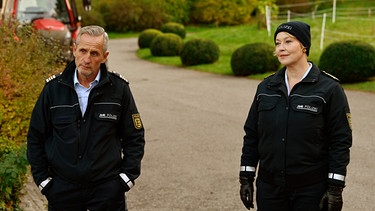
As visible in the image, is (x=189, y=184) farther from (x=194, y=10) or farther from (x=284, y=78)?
(x=194, y=10)

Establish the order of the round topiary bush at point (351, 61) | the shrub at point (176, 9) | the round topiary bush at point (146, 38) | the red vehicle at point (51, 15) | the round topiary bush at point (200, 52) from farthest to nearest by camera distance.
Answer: the shrub at point (176, 9), the round topiary bush at point (146, 38), the round topiary bush at point (200, 52), the round topiary bush at point (351, 61), the red vehicle at point (51, 15)

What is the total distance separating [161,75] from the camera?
75.9 feet

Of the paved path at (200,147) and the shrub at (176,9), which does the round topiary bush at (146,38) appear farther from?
the shrub at (176,9)

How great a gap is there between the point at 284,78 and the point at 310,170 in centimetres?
59

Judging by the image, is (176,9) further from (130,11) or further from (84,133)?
(84,133)

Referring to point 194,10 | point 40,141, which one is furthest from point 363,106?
point 194,10

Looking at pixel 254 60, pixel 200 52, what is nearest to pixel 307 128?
pixel 254 60

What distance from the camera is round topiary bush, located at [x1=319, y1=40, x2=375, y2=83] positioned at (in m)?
17.5

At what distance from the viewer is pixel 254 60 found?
2116 cm

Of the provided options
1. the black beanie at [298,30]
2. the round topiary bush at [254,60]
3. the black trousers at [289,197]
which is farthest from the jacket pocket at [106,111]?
the round topiary bush at [254,60]

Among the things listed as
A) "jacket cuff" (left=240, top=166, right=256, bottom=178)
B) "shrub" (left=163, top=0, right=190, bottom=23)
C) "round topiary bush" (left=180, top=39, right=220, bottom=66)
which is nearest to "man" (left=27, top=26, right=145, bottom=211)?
"jacket cuff" (left=240, top=166, right=256, bottom=178)

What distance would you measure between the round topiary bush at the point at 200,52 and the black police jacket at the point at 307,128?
21.0 meters

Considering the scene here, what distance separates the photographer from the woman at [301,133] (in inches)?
158

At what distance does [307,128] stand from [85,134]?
1.32m
